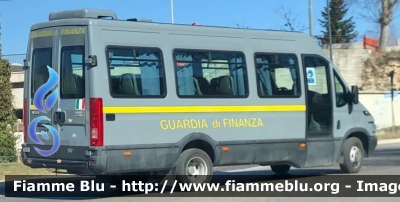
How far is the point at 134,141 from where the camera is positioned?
11.6m

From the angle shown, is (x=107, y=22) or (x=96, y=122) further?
(x=107, y=22)

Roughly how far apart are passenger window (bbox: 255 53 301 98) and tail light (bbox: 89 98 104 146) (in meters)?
3.47

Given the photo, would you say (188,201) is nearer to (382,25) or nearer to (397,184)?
(397,184)

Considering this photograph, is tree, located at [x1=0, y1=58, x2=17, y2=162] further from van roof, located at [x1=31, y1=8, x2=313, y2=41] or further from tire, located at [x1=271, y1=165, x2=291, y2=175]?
van roof, located at [x1=31, y1=8, x2=313, y2=41]

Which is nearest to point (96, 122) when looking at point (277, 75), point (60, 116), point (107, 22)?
point (60, 116)

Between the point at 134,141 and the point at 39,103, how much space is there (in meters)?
1.82

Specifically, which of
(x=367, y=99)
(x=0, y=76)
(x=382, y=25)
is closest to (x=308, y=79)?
(x=0, y=76)

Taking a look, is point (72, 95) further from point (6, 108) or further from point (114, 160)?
point (6, 108)

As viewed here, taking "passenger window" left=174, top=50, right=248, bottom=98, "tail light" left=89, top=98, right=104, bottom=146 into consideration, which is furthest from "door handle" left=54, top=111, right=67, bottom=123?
"passenger window" left=174, top=50, right=248, bottom=98

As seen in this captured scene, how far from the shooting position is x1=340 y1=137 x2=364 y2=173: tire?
1481cm

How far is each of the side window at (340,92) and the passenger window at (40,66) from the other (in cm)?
594

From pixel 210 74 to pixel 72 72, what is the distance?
99.3 inches

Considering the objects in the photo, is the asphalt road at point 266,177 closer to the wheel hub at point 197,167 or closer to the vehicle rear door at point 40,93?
the wheel hub at point 197,167

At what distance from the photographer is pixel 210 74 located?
12.8 metres
